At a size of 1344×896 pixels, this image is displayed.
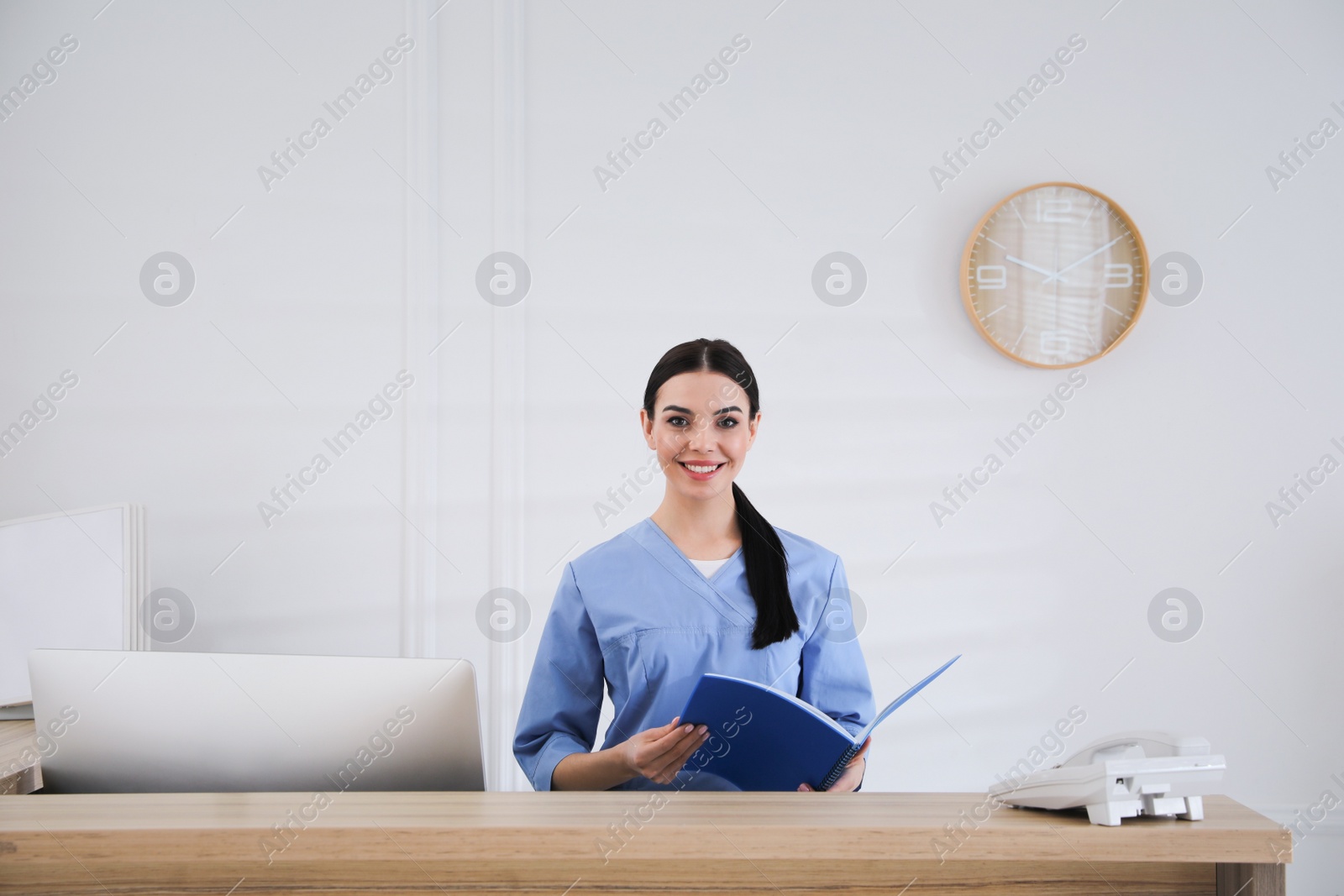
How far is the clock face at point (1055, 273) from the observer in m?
2.43

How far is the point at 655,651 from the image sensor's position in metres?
1.45

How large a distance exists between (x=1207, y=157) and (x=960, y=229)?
28.4 inches

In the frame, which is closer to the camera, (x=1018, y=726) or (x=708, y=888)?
(x=708, y=888)

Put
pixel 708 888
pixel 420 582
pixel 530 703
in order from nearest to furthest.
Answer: pixel 708 888 → pixel 530 703 → pixel 420 582

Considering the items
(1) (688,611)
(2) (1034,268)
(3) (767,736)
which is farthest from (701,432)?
(2) (1034,268)

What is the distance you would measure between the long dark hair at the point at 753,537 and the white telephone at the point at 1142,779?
0.63 m

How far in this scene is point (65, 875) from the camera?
839 mm

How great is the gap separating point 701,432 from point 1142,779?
2.98 feet

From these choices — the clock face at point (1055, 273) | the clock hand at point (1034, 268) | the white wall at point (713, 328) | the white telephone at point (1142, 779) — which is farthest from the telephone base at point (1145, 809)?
the clock hand at point (1034, 268)

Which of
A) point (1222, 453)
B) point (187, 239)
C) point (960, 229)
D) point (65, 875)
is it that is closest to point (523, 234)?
point (187, 239)

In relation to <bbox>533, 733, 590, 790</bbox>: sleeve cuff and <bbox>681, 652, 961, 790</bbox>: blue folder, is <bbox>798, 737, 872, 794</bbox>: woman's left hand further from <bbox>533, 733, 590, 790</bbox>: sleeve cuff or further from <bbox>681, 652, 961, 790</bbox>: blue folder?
<bbox>533, 733, 590, 790</bbox>: sleeve cuff

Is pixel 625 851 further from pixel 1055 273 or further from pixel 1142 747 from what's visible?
pixel 1055 273

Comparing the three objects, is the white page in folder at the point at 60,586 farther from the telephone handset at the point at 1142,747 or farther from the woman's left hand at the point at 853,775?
the telephone handset at the point at 1142,747

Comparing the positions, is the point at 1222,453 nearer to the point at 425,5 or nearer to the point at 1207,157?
the point at 1207,157
